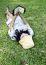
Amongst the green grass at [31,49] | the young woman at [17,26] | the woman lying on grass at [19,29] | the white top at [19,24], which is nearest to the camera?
the green grass at [31,49]

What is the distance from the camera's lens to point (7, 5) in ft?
21.9

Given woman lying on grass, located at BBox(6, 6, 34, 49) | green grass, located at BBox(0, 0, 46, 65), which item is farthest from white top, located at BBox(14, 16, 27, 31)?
green grass, located at BBox(0, 0, 46, 65)

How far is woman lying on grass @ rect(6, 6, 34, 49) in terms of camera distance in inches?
169

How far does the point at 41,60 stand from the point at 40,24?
1.63 m

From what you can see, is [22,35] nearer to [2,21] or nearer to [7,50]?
[7,50]

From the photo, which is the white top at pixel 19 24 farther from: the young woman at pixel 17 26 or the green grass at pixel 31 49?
the green grass at pixel 31 49

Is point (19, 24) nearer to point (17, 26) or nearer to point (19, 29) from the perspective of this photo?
point (17, 26)

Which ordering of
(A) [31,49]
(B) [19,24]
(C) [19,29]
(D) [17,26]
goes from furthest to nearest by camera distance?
(B) [19,24]
(D) [17,26]
(C) [19,29]
(A) [31,49]

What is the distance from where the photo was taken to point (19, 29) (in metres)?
4.68

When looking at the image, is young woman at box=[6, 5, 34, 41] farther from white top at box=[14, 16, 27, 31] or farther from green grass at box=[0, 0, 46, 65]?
green grass at box=[0, 0, 46, 65]

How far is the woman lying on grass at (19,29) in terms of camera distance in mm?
4305

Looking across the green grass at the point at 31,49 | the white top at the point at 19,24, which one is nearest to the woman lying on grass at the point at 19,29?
the white top at the point at 19,24

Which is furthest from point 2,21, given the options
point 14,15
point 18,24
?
point 18,24

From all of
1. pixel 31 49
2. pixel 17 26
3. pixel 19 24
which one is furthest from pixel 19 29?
pixel 31 49
